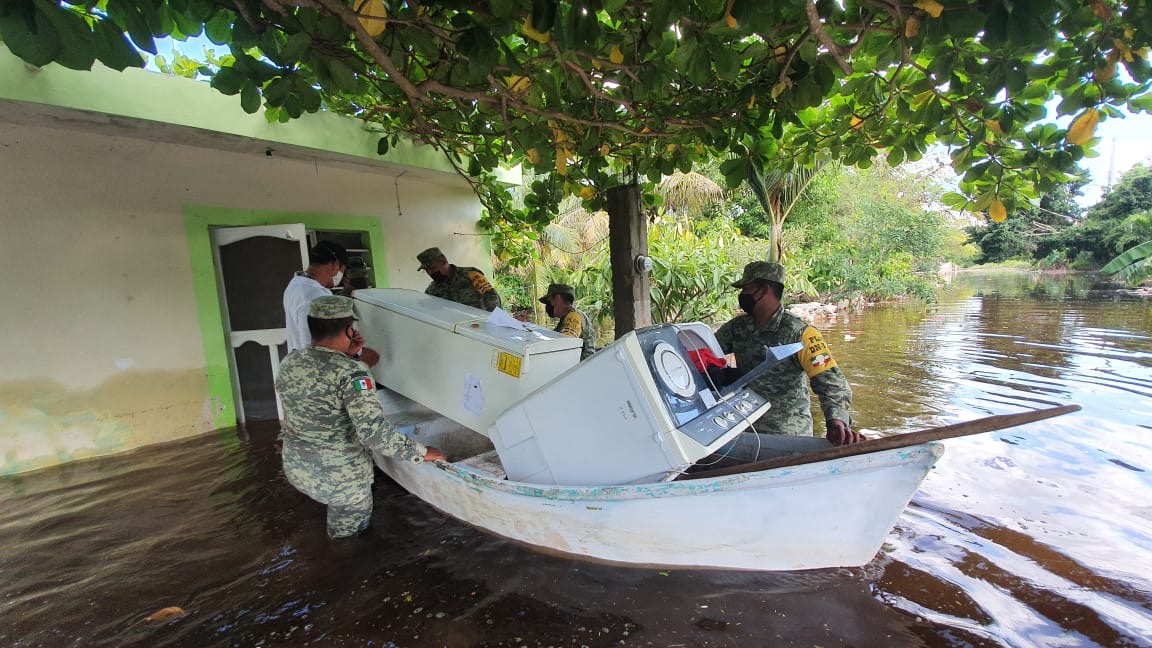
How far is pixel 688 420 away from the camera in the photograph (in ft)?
6.47

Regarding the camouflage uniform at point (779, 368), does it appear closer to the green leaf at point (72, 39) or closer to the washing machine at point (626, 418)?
the washing machine at point (626, 418)

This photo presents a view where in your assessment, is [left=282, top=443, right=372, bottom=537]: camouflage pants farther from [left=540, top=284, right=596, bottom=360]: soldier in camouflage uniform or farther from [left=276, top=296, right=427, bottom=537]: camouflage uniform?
[left=540, top=284, right=596, bottom=360]: soldier in camouflage uniform

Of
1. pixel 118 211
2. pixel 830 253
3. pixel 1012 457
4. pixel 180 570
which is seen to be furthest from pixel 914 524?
pixel 830 253

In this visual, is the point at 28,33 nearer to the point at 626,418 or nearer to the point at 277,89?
the point at 277,89

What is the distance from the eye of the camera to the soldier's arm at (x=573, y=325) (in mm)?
4027

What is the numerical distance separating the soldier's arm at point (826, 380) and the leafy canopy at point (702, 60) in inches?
47.0

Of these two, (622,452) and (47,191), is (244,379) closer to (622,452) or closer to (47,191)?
(47,191)

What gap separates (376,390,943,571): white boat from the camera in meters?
1.75

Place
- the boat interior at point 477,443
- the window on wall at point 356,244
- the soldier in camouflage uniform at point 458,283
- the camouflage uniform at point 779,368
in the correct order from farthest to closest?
the window on wall at point 356,244
the soldier in camouflage uniform at point 458,283
the camouflage uniform at point 779,368
the boat interior at point 477,443

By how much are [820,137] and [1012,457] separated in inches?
118

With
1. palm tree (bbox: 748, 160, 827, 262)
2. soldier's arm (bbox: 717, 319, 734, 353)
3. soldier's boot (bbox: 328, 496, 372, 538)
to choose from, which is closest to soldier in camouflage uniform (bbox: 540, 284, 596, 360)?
soldier's arm (bbox: 717, 319, 734, 353)

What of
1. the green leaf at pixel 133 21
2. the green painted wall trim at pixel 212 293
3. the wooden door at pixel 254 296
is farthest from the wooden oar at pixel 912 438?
the green painted wall trim at pixel 212 293

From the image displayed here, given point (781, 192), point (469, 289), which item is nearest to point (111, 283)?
point (469, 289)

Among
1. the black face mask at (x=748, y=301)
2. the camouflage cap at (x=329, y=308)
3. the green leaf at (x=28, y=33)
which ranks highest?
the green leaf at (x=28, y=33)
